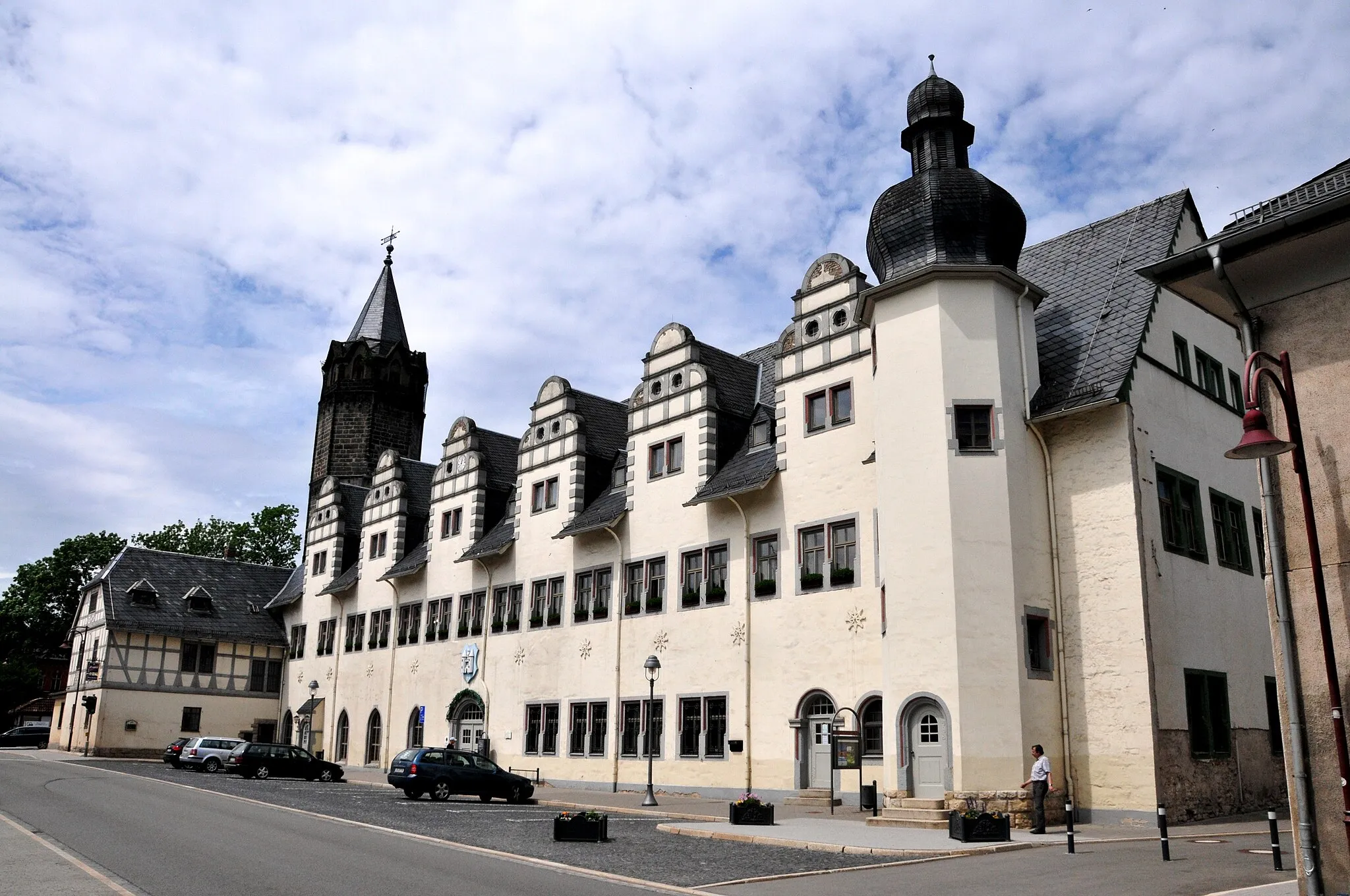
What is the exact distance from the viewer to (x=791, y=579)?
92.3 feet

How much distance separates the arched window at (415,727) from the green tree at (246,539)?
3876 centimetres

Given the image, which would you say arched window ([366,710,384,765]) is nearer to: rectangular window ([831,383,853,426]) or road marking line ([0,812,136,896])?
rectangular window ([831,383,853,426])

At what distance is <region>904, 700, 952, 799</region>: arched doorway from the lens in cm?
2166

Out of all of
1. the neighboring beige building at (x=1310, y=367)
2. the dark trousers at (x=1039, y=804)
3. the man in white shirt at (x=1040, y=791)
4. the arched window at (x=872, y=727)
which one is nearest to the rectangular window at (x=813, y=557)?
the arched window at (x=872, y=727)

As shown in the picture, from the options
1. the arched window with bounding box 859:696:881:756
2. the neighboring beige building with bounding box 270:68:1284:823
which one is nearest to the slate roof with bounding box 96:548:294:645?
the neighboring beige building with bounding box 270:68:1284:823

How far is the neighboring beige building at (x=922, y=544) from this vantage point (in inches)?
877

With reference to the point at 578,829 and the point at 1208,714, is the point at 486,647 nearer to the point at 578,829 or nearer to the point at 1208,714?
the point at 578,829

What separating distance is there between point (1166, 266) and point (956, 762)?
12.1m

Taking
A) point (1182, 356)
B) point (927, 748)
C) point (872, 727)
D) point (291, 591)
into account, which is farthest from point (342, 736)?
point (1182, 356)

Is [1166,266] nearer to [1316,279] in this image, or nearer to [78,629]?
[1316,279]

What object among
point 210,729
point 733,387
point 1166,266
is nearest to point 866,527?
point 733,387

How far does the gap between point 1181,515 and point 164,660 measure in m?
46.9

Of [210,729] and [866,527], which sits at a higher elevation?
[866,527]

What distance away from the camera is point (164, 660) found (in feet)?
176
